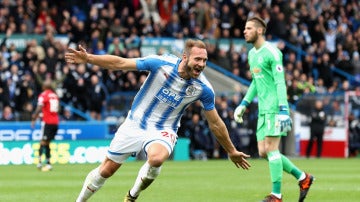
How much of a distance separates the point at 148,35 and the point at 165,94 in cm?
2241

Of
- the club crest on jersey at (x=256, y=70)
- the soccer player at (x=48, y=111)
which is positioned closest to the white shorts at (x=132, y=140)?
the club crest on jersey at (x=256, y=70)

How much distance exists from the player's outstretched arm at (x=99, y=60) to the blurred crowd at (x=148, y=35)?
56.5 ft

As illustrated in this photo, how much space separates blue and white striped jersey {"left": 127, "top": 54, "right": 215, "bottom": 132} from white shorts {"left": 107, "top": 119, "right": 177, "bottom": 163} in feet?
0.28

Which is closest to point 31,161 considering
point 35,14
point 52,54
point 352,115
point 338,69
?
point 52,54

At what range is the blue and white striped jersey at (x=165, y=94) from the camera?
10.9m

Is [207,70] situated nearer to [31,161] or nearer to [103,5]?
[103,5]

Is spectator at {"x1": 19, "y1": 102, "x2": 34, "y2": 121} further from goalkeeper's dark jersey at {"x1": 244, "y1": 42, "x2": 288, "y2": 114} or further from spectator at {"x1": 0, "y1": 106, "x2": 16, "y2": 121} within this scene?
goalkeeper's dark jersey at {"x1": 244, "y1": 42, "x2": 288, "y2": 114}

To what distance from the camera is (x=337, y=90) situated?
33.8 m

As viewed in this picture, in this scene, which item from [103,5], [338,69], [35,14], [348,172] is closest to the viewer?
[348,172]

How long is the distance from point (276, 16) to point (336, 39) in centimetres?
298

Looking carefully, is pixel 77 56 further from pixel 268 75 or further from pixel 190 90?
pixel 268 75

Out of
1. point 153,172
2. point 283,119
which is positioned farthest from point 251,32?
point 153,172

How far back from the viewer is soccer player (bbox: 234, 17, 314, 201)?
41.8ft

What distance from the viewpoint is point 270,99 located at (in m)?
13.0
